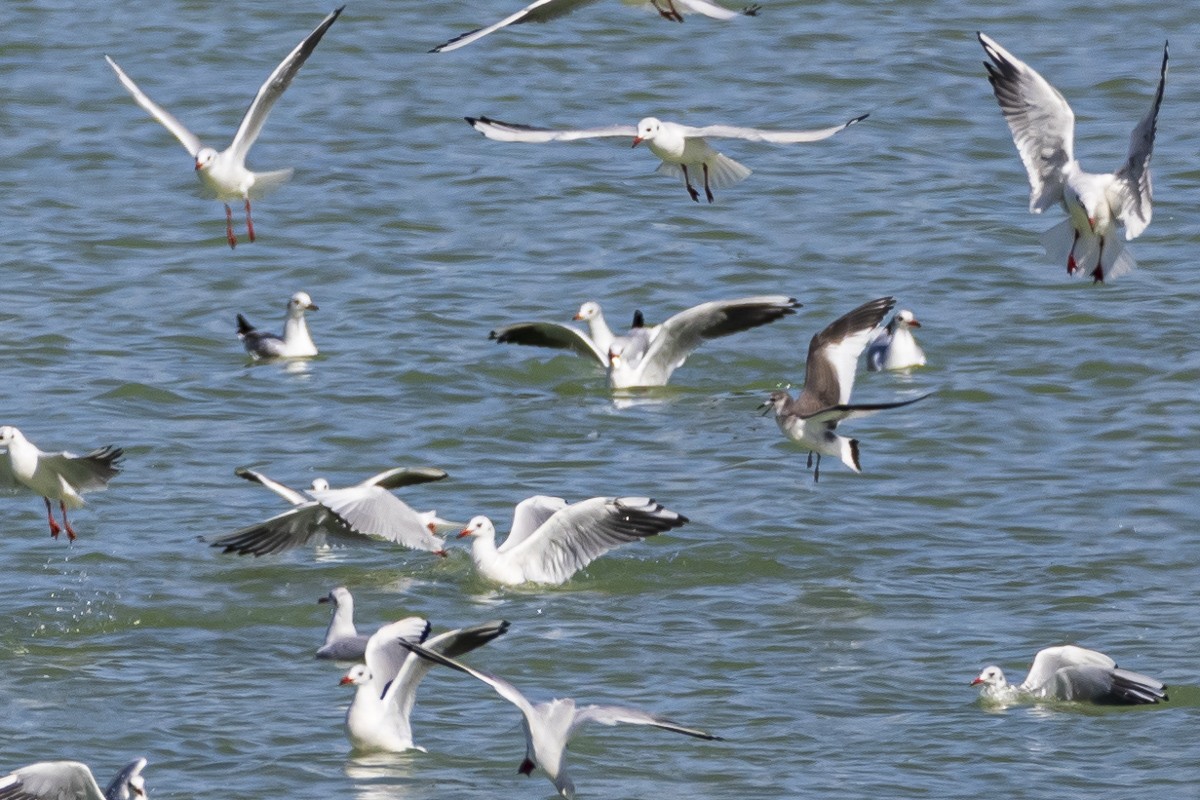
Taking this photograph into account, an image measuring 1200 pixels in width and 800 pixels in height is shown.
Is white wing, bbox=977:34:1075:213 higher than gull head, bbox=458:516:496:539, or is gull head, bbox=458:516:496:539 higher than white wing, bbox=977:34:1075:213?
white wing, bbox=977:34:1075:213

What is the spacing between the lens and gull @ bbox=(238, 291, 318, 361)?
17.4 meters

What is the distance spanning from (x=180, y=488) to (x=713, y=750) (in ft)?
16.6

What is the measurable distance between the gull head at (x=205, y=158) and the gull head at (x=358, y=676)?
4.41 metres

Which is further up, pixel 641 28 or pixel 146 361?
pixel 641 28

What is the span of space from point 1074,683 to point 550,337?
652cm

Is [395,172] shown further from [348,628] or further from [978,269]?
[348,628]

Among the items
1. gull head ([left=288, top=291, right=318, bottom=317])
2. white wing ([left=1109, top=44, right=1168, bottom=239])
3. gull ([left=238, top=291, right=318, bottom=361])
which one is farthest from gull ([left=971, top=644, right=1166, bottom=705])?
gull head ([left=288, top=291, right=318, bottom=317])

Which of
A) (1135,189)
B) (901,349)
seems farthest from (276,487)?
(901,349)

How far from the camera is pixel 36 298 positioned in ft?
61.7

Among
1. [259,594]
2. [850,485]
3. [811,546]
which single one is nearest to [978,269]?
[850,485]

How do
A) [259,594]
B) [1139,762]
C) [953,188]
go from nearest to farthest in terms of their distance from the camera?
[1139,762] < [259,594] < [953,188]

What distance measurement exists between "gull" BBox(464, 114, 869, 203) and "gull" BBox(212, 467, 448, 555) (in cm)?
203

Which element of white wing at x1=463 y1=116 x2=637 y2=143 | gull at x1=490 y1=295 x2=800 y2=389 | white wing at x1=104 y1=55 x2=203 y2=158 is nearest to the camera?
white wing at x1=104 y1=55 x2=203 y2=158

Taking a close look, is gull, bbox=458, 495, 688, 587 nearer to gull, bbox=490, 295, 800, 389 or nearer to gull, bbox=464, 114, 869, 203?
gull, bbox=464, 114, 869, 203
